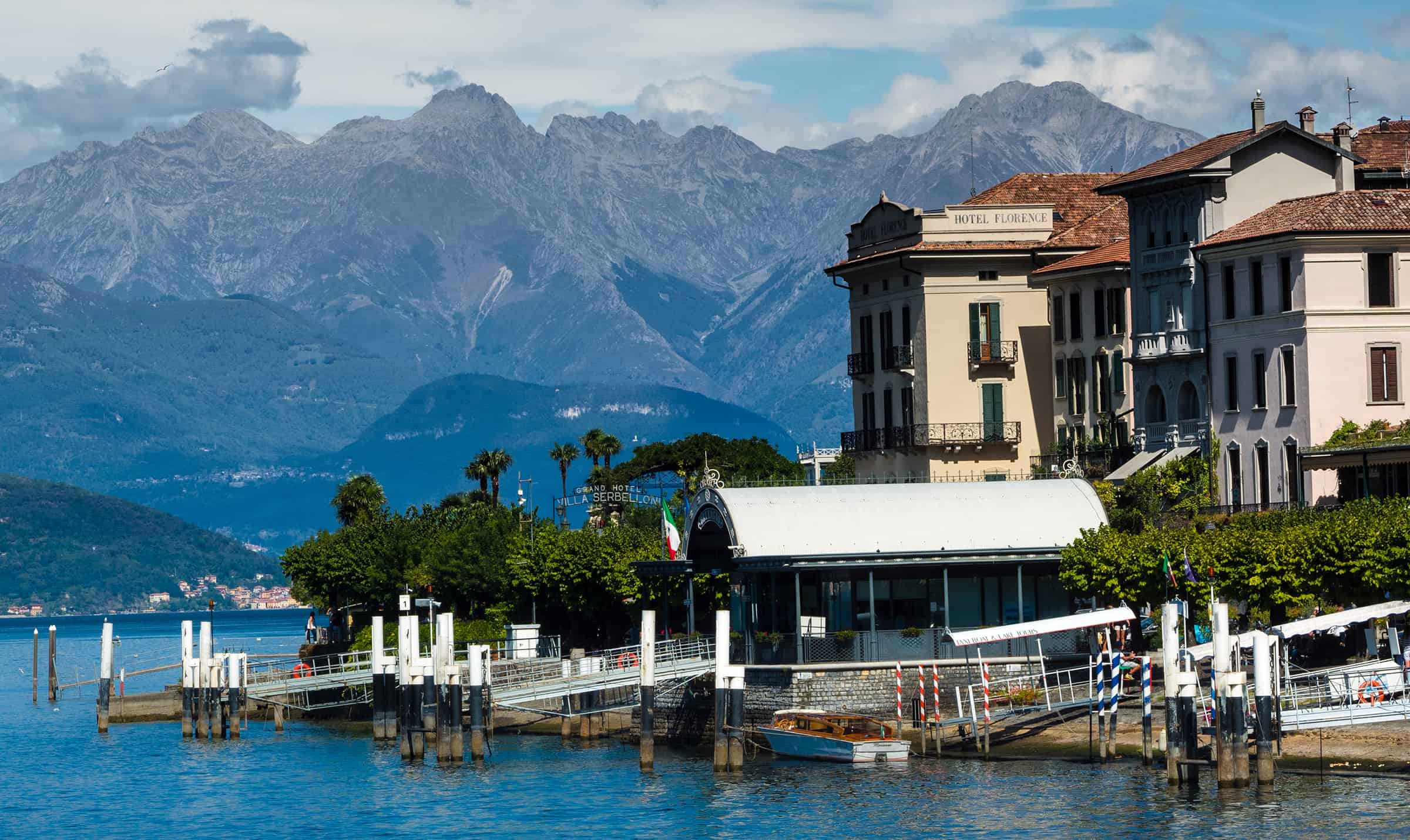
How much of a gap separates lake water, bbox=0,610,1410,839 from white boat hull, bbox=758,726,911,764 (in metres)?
0.55

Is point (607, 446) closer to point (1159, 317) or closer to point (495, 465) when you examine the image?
point (495, 465)

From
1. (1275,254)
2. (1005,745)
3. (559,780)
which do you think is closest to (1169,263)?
(1275,254)

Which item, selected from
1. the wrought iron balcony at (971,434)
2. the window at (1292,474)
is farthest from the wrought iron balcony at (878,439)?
the window at (1292,474)

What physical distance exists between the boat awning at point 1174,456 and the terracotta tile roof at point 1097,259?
34.5ft

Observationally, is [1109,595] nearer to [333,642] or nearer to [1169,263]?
[1169,263]

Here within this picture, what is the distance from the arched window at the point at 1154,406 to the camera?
103312 millimetres

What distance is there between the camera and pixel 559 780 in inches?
3162

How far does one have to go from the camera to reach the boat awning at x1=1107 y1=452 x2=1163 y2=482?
9988cm

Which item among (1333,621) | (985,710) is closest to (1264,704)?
(1333,621)

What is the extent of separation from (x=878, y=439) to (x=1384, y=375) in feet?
114

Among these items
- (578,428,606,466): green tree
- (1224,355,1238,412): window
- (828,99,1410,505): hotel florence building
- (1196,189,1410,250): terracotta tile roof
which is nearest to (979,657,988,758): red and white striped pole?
(828,99,1410,505): hotel florence building

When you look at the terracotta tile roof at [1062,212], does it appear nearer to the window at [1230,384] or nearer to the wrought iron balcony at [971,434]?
the wrought iron balcony at [971,434]

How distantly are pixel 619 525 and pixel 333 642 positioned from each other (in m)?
29.4

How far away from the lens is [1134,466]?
101 m
